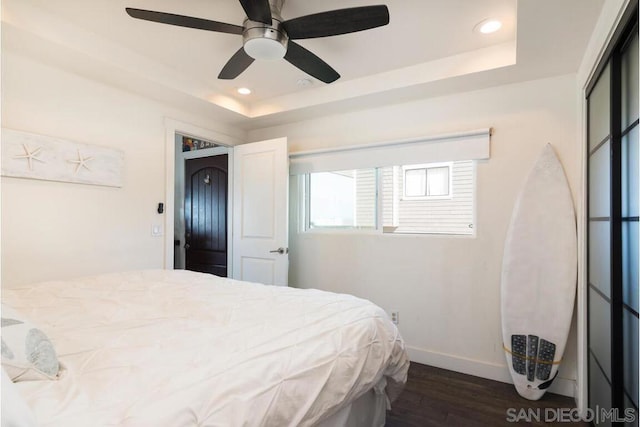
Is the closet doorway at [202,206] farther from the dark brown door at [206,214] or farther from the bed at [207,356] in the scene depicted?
the bed at [207,356]

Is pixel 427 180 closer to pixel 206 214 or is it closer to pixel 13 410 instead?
pixel 206 214

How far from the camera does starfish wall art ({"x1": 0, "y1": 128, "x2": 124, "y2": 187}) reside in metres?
2.09

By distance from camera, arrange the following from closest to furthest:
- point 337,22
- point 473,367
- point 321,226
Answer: point 337,22 → point 473,367 → point 321,226

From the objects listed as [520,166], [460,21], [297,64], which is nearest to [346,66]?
[297,64]

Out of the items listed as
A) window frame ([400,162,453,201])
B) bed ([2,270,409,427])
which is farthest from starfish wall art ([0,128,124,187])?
window frame ([400,162,453,201])

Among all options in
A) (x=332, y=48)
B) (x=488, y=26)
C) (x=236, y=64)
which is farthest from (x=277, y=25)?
(x=488, y=26)

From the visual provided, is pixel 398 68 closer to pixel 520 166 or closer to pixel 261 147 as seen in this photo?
pixel 520 166

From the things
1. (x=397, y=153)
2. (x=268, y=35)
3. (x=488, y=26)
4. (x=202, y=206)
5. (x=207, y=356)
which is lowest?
(x=207, y=356)

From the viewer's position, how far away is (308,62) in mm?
2074

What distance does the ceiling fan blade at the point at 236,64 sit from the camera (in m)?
2.01

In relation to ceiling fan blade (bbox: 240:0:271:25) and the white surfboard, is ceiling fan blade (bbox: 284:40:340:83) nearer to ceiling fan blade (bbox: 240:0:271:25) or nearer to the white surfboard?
ceiling fan blade (bbox: 240:0:271:25)

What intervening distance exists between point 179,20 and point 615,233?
2.38m

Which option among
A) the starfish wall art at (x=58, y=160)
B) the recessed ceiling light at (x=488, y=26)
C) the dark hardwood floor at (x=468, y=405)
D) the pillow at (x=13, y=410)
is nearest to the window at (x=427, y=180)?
the recessed ceiling light at (x=488, y=26)

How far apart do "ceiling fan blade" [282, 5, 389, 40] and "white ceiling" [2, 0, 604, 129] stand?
278 millimetres
